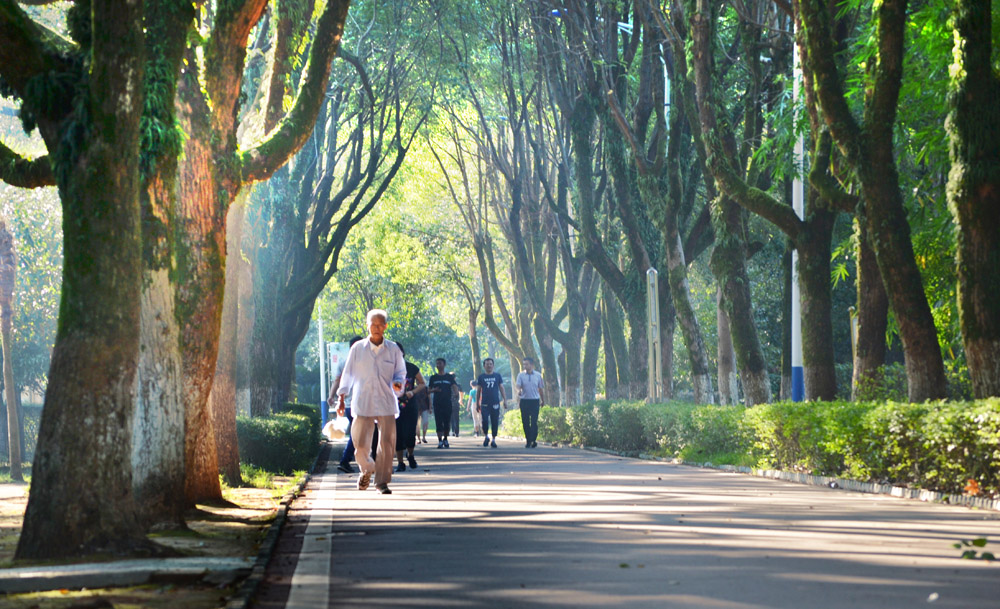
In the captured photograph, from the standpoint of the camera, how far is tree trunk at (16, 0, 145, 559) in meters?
8.35

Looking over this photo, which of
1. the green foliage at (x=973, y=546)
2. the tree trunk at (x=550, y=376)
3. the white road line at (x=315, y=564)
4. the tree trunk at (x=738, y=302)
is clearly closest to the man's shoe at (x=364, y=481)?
the white road line at (x=315, y=564)

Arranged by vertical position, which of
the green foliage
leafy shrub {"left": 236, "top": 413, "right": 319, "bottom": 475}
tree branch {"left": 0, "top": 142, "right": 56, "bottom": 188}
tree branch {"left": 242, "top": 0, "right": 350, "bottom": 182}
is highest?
tree branch {"left": 242, "top": 0, "right": 350, "bottom": 182}

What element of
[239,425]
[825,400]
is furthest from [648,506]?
[239,425]

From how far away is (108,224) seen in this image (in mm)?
8602

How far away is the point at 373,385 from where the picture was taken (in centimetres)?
1401

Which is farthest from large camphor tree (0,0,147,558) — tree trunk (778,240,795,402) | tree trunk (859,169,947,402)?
tree trunk (778,240,795,402)

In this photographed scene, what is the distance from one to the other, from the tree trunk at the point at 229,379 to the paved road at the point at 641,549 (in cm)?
171

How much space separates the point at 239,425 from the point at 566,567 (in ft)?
38.9

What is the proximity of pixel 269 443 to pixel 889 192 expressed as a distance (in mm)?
9485

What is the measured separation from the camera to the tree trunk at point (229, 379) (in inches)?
616

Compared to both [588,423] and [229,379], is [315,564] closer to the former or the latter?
[229,379]

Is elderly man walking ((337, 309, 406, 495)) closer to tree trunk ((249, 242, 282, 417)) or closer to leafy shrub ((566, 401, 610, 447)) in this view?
tree trunk ((249, 242, 282, 417))

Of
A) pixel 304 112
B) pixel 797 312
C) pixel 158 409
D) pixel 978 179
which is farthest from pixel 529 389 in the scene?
pixel 158 409

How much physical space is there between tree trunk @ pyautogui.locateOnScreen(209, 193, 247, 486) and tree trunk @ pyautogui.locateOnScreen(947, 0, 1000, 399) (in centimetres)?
810
